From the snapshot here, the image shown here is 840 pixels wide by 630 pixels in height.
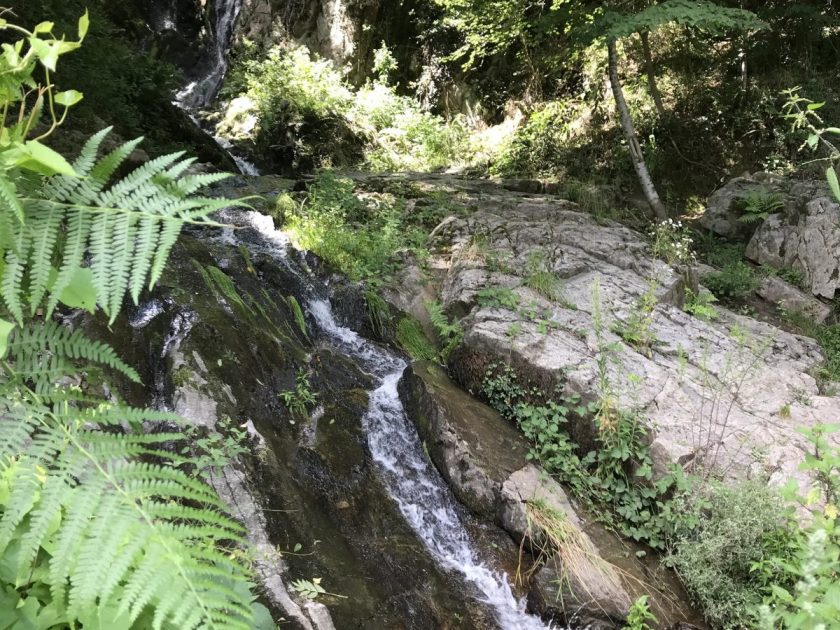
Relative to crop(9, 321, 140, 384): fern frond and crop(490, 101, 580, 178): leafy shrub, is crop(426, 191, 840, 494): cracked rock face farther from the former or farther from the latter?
crop(490, 101, 580, 178): leafy shrub

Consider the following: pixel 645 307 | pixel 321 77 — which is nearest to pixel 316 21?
pixel 321 77

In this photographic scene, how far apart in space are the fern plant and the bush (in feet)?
12.3

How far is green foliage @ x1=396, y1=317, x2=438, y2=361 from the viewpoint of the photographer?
6387mm

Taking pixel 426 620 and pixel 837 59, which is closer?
pixel 426 620

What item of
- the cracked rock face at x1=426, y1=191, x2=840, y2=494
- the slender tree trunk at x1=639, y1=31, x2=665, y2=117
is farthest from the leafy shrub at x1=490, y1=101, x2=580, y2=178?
the cracked rock face at x1=426, y1=191, x2=840, y2=494

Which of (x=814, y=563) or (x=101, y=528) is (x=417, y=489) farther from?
(x=101, y=528)

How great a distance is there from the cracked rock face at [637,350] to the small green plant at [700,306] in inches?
5.9

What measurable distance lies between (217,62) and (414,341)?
14.4 metres

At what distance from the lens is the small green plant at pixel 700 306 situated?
6527 millimetres

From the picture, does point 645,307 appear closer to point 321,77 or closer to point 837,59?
point 837,59

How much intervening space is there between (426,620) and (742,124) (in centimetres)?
1160

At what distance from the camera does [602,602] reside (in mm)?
3857

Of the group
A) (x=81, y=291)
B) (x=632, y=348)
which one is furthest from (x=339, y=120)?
(x=81, y=291)

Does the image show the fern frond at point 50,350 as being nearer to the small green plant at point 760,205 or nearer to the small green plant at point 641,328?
the small green plant at point 641,328
